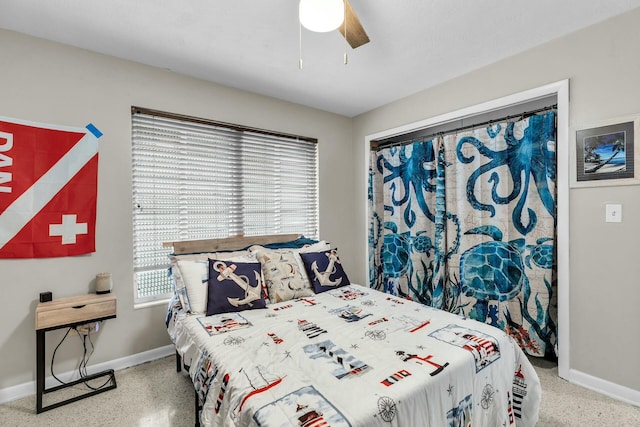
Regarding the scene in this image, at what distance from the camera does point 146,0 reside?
180 centimetres

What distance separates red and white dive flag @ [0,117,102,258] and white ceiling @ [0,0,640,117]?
2.33 ft

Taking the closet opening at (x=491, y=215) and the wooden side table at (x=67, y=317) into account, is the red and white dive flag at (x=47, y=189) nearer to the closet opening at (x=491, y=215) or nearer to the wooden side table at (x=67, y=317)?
the wooden side table at (x=67, y=317)

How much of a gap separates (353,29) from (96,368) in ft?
9.84

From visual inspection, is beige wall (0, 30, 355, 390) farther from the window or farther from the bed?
the bed

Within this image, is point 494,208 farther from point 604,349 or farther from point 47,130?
point 47,130

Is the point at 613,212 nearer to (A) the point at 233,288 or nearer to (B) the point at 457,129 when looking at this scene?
(B) the point at 457,129

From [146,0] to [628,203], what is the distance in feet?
10.9

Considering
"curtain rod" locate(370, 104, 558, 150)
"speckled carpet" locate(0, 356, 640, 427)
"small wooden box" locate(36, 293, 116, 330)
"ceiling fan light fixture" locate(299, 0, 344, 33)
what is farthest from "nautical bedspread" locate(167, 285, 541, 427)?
"curtain rod" locate(370, 104, 558, 150)

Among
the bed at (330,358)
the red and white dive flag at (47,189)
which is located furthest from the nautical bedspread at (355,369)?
the red and white dive flag at (47,189)

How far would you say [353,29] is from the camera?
1.62 meters

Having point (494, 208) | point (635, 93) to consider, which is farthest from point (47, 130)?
point (635, 93)

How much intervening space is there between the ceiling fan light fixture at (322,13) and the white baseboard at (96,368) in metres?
2.76

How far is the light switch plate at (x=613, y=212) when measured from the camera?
2.03 m

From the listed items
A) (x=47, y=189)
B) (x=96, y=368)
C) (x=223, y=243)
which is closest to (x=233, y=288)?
(x=223, y=243)
